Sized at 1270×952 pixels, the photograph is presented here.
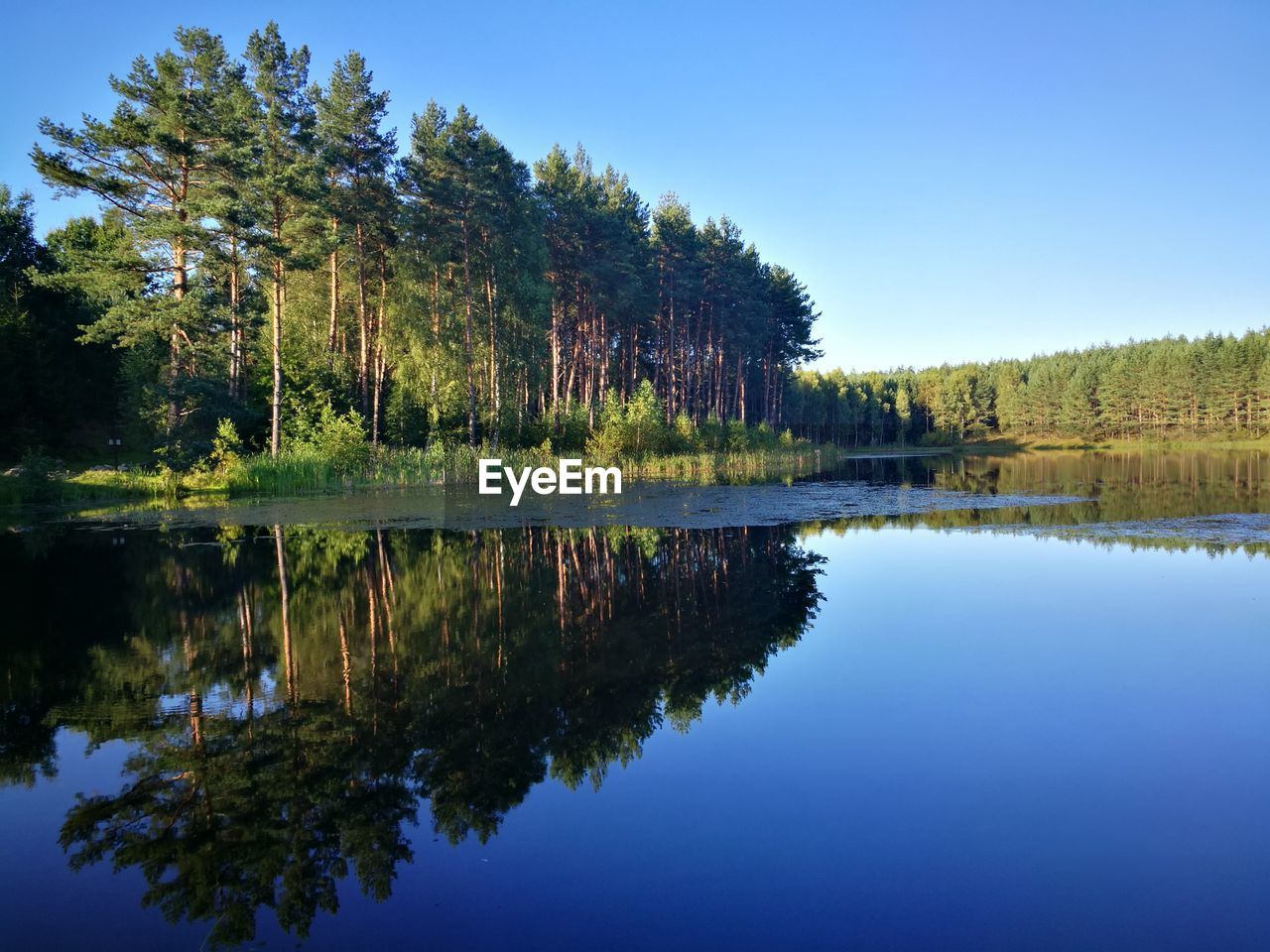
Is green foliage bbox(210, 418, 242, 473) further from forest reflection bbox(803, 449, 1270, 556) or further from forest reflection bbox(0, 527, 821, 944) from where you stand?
forest reflection bbox(803, 449, 1270, 556)

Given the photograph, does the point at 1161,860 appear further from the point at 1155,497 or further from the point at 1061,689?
the point at 1155,497

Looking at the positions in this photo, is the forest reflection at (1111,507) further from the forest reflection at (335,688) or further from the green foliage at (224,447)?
the green foliage at (224,447)

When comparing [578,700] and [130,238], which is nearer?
[578,700]

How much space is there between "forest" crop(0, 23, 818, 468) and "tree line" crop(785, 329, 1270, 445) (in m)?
57.3

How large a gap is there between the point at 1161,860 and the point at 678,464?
37583 millimetres

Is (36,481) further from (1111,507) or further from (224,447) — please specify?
(1111,507)

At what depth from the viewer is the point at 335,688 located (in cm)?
741

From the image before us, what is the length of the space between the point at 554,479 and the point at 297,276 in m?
17.4

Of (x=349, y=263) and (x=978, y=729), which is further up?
(x=349, y=263)

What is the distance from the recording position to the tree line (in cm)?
9812

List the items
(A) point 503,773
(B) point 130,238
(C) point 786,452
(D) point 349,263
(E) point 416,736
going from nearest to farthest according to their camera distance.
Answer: (A) point 503,773
(E) point 416,736
(B) point 130,238
(D) point 349,263
(C) point 786,452

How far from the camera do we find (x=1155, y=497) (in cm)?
2709

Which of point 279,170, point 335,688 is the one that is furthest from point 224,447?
point 335,688

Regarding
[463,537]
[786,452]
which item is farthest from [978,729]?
[786,452]
